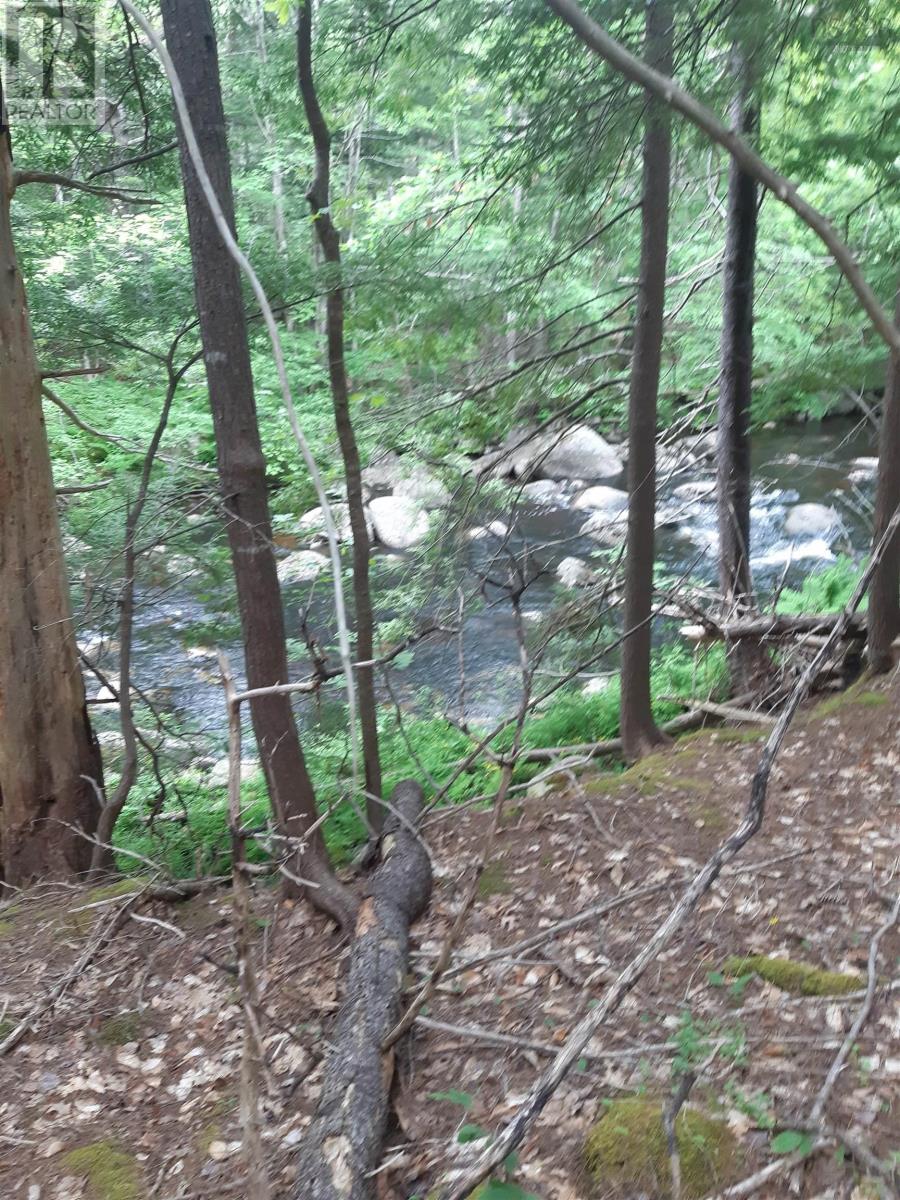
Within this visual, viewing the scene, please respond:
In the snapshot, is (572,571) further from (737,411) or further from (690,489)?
(690,489)

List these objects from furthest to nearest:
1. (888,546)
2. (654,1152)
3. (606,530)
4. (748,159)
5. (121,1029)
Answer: (606,530) → (888,546) → (121,1029) → (654,1152) → (748,159)

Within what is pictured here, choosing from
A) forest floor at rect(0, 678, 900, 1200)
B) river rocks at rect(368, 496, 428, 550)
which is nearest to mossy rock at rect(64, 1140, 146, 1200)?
forest floor at rect(0, 678, 900, 1200)

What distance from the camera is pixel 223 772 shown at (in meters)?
7.97

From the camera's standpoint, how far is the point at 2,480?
4.65 m

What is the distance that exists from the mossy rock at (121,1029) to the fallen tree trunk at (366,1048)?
980mm

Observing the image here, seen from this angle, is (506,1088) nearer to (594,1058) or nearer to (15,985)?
(594,1058)

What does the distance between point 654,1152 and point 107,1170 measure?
75.8 inches

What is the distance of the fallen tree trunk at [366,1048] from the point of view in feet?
9.12

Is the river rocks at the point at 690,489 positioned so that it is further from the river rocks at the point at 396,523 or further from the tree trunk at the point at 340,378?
the tree trunk at the point at 340,378

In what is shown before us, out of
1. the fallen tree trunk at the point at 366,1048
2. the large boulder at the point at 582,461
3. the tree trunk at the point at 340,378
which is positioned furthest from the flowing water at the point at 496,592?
the fallen tree trunk at the point at 366,1048

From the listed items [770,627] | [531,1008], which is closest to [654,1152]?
[531,1008]

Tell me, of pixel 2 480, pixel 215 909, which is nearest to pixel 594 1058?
pixel 215 909

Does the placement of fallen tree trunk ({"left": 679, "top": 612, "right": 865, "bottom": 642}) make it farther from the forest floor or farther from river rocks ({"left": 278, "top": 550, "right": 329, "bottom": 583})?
river rocks ({"left": 278, "top": 550, "right": 329, "bottom": 583})

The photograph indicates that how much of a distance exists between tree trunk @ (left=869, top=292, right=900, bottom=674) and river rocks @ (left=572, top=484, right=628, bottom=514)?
7.90 meters
